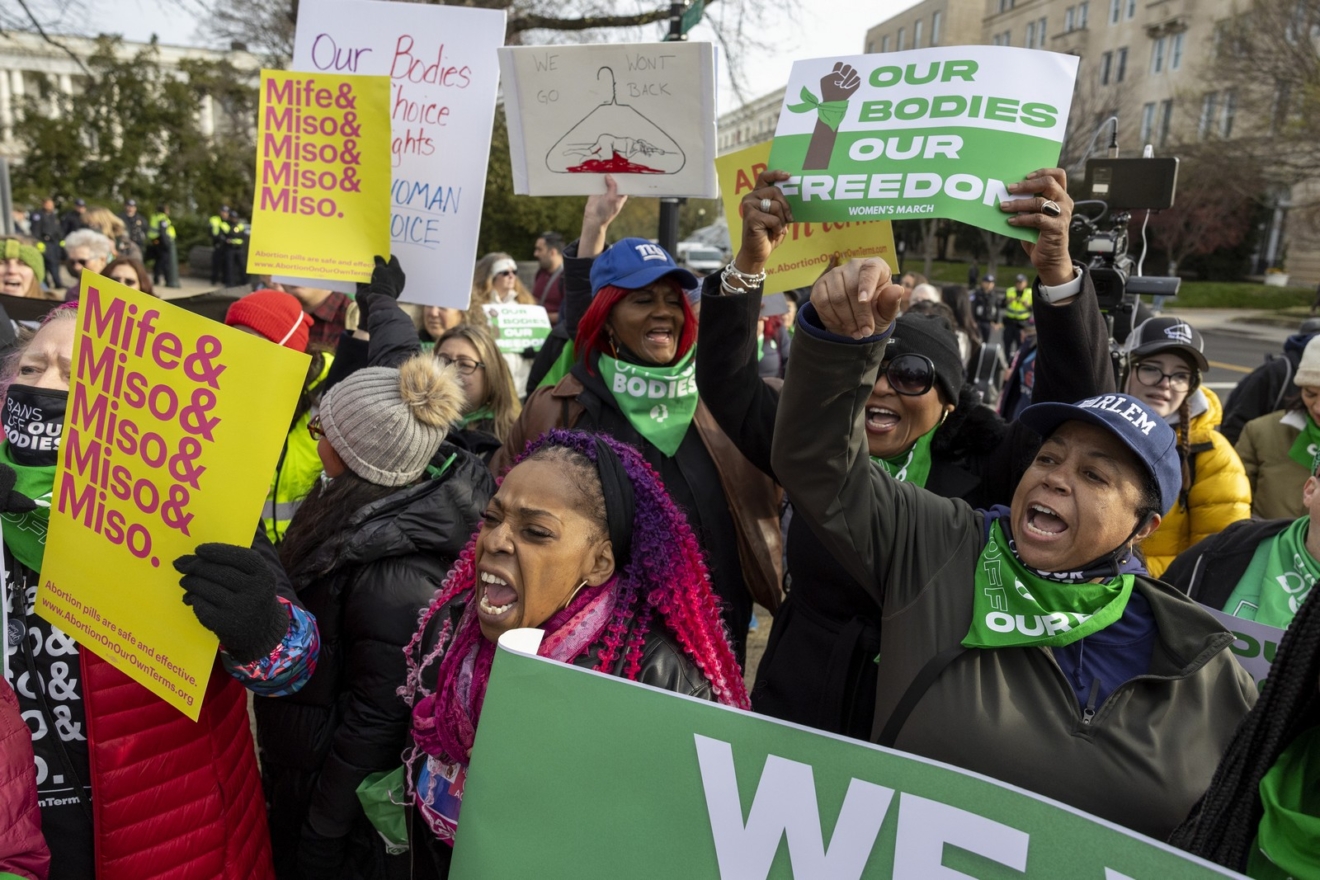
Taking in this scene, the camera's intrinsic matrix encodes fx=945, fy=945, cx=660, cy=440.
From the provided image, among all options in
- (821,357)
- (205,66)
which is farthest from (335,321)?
(205,66)

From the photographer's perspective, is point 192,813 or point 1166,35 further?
point 1166,35

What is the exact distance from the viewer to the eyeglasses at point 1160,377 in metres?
3.51

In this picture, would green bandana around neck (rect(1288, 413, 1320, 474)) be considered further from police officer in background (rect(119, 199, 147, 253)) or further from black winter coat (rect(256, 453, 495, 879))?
police officer in background (rect(119, 199, 147, 253))

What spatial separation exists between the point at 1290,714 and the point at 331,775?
1943 millimetres

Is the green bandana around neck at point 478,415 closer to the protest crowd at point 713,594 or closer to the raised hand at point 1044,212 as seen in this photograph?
the protest crowd at point 713,594

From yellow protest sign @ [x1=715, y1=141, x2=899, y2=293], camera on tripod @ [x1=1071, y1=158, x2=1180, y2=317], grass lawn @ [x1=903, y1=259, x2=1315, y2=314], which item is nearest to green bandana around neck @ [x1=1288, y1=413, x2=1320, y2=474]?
camera on tripod @ [x1=1071, y1=158, x2=1180, y2=317]

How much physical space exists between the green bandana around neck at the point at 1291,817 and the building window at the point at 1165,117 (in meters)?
51.0

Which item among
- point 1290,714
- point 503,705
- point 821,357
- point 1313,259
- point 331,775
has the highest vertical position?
point 1313,259

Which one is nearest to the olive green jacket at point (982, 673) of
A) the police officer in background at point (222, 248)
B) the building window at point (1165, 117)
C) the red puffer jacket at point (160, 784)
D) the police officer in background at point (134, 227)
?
the red puffer jacket at point (160, 784)

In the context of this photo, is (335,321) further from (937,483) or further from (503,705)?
(503,705)

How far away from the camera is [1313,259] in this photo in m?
39.2

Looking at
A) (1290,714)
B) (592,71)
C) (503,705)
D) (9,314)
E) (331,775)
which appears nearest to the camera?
(1290,714)

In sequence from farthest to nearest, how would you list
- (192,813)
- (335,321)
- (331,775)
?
(335,321), (331,775), (192,813)

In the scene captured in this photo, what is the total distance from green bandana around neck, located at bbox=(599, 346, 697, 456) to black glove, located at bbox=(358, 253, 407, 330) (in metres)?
1.04
